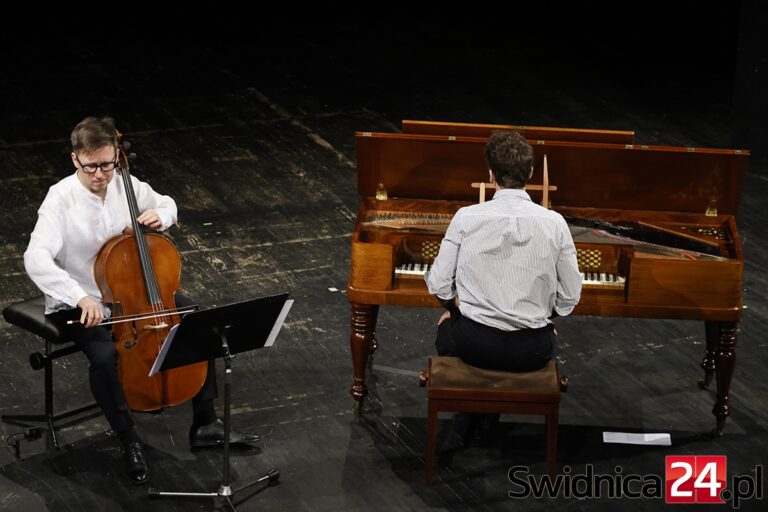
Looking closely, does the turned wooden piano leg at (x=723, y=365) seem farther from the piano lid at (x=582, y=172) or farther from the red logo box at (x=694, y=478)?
the piano lid at (x=582, y=172)

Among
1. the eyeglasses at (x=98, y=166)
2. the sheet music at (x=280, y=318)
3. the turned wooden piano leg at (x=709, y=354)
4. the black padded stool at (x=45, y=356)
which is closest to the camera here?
the sheet music at (x=280, y=318)

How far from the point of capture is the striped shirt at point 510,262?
14.5ft

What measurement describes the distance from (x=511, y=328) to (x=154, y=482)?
149 centimetres

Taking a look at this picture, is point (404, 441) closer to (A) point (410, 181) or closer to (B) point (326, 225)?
(A) point (410, 181)

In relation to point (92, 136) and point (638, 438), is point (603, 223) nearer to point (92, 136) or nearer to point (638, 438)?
point (638, 438)

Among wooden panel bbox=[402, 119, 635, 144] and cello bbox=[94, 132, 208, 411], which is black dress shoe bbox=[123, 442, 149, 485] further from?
wooden panel bbox=[402, 119, 635, 144]

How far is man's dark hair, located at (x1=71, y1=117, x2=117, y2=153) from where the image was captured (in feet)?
15.1

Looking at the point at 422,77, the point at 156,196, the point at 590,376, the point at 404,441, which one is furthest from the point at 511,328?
the point at 422,77

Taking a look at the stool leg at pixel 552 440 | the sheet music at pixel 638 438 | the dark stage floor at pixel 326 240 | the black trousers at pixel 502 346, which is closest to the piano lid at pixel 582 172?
the dark stage floor at pixel 326 240

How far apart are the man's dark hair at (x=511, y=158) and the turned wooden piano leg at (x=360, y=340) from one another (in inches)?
33.5

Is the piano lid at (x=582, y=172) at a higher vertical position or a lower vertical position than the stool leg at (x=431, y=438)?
higher

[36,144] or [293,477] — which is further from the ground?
[36,144]

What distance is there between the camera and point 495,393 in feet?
14.6

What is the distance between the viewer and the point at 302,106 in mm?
8828
